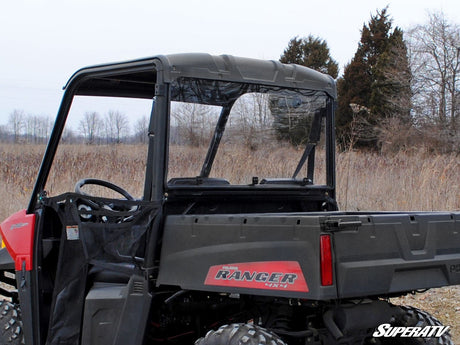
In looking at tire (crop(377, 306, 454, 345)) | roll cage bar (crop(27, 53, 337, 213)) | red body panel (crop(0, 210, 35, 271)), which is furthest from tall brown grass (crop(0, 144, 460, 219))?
tire (crop(377, 306, 454, 345))

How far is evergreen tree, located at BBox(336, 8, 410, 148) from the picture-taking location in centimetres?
2633

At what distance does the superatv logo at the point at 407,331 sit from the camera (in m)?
3.10

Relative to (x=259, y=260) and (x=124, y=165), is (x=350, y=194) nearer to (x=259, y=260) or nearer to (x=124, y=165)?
(x=124, y=165)

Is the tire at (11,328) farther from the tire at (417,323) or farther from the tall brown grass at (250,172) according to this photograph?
the tire at (417,323)

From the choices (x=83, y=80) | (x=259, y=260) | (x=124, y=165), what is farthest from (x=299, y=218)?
(x=124, y=165)

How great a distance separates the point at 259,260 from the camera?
9.59ft

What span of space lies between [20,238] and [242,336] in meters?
1.85

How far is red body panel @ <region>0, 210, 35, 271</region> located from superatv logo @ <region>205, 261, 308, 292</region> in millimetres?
1433

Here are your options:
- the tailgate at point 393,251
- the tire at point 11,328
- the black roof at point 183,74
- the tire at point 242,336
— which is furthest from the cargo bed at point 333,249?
the tire at point 11,328

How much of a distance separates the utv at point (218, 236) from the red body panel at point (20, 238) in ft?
0.04

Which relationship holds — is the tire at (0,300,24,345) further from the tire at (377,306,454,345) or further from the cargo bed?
the tire at (377,306,454,345)

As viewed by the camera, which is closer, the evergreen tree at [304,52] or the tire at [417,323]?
the tire at [417,323]

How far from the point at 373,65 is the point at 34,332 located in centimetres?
2775

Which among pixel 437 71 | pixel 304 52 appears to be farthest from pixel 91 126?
pixel 437 71
